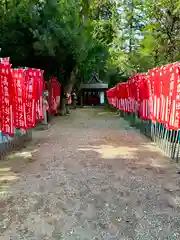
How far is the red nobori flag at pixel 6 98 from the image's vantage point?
26.3 feet

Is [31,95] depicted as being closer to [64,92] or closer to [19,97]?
[19,97]

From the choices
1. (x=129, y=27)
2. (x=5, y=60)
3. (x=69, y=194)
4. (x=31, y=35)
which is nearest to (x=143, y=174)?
(x=69, y=194)

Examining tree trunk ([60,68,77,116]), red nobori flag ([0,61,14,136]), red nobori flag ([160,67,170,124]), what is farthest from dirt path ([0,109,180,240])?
tree trunk ([60,68,77,116])

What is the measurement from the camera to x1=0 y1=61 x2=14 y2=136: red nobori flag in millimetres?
8023

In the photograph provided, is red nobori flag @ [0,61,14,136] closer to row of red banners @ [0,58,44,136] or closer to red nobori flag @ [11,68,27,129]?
row of red banners @ [0,58,44,136]

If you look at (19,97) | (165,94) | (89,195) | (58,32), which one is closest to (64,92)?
(58,32)

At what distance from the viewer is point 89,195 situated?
18.2ft

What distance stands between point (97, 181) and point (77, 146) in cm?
418

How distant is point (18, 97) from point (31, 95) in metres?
0.88

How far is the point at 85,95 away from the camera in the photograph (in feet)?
148

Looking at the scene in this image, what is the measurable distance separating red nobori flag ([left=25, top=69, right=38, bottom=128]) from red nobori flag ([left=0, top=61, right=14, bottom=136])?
1.68 m

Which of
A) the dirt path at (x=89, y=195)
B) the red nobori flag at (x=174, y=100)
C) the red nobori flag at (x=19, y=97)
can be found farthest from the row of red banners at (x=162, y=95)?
the red nobori flag at (x=19, y=97)

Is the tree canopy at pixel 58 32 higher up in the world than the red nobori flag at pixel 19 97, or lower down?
higher up

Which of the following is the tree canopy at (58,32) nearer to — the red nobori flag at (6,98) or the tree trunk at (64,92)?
the tree trunk at (64,92)
